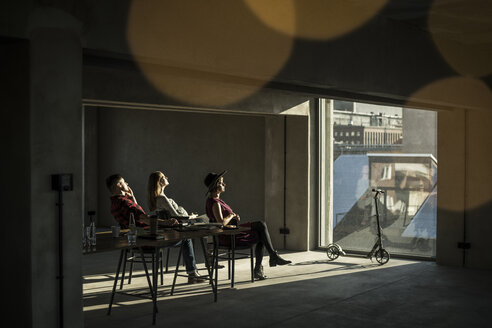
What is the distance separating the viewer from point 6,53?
3.93 meters

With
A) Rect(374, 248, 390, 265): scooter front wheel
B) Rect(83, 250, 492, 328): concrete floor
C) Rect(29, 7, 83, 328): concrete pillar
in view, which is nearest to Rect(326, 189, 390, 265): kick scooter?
Rect(374, 248, 390, 265): scooter front wheel

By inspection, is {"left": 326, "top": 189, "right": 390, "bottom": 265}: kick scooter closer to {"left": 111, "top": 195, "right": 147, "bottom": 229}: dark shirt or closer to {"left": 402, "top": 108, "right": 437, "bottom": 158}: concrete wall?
{"left": 402, "top": 108, "right": 437, "bottom": 158}: concrete wall

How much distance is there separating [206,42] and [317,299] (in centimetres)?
326

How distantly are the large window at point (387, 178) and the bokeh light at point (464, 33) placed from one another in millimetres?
1377

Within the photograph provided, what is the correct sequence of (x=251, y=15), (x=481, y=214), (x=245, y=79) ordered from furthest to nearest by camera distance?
1. (x=481, y=214)
2. (x=245, y=79)
3. (x=251, y=15)

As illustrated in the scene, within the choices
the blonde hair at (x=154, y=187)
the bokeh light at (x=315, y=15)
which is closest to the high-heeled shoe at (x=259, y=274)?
the blonde hair at (x=154, y=187)

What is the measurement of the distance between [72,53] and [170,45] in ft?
2.35

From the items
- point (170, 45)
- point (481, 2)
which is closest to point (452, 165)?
point (481, 2)

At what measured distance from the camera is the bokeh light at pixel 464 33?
19.3ft

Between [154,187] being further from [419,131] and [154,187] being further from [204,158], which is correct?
[204,158]

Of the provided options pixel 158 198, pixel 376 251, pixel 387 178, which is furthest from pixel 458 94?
pixel 158 198

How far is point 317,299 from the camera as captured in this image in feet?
21.7

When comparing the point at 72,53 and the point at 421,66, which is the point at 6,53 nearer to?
the point at 72,53

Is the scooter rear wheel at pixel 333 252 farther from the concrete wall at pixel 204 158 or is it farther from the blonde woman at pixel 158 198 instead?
the blonde woman at pixel 158 198
